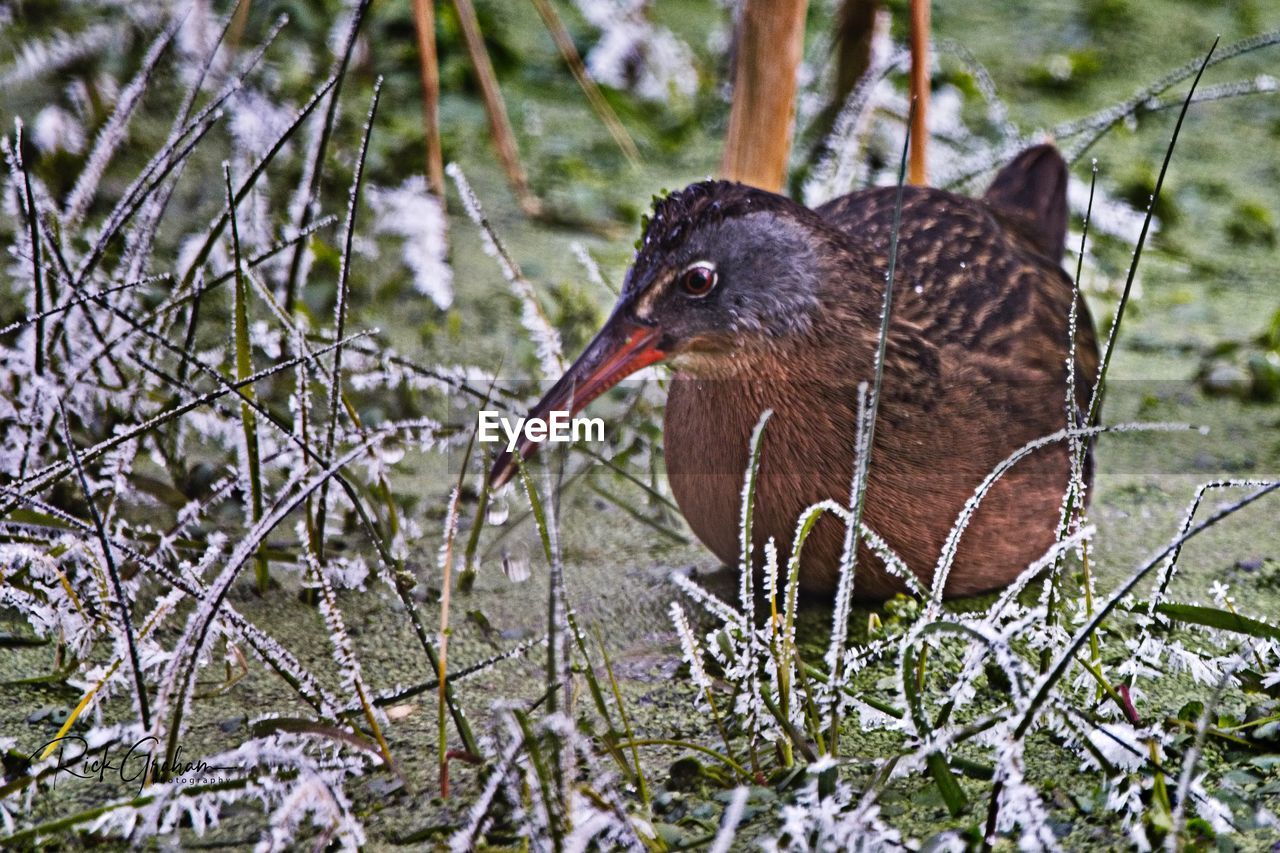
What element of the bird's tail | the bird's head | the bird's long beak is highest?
the bird's tail

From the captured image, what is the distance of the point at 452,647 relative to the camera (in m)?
→ 2.43

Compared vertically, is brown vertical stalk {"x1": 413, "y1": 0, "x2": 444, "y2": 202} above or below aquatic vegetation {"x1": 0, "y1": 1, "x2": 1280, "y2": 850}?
above

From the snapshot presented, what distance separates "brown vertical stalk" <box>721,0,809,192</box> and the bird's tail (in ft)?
1.73

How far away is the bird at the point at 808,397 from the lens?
2.49 metres

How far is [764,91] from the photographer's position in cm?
338

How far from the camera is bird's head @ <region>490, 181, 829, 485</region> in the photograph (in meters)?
2.49

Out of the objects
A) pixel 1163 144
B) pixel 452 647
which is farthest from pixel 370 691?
pixel 1163 144

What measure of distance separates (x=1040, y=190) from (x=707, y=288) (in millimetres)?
1335

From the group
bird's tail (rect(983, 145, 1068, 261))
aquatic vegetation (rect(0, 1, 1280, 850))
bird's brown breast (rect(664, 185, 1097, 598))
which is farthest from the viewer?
bird's tail (rect(983, 145, 1068, 261))

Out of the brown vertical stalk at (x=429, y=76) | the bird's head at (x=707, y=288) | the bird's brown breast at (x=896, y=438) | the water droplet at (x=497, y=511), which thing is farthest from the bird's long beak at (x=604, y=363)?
the brown vertical stalk at (x=429, y=76)

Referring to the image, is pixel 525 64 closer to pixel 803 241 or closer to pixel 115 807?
pixel 803 241

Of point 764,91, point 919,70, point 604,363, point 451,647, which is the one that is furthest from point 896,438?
point 764,91

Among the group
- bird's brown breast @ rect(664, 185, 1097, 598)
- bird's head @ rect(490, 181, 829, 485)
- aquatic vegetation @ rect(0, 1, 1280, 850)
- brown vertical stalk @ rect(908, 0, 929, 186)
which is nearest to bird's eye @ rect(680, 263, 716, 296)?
bird's head @ rect(490, 181, 829, 485)

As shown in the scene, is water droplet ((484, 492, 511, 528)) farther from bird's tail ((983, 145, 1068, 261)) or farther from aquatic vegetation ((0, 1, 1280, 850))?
bird's tail ((983, 145, 1068, 261))
